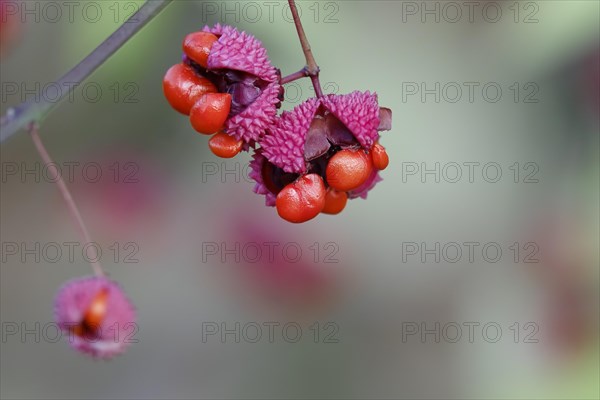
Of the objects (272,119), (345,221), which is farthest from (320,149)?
(345,221)

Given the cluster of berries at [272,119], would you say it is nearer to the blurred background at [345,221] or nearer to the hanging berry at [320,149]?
the hanging berry at [320,149]

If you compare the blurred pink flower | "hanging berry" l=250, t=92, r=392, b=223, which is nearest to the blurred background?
"hanging berry" l=250, t=92, r=392, b=223

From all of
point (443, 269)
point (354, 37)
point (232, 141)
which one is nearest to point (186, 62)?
point (232, 141)

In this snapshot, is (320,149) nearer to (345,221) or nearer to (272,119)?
(272,119)

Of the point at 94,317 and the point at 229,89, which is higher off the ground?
the point at 229,89

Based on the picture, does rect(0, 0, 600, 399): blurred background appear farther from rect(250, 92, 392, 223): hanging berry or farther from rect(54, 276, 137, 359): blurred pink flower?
rect(54, 276, 137, 359): blurred pink flower

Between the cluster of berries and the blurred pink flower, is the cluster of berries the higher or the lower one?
the higher one

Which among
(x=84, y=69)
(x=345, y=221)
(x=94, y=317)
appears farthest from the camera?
(x=345, y=221)
